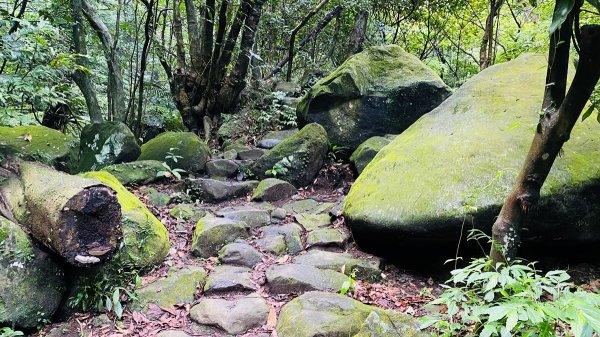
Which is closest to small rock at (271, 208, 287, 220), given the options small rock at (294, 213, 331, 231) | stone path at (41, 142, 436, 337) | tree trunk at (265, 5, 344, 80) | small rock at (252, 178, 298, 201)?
stone path at (41, 142, 436, 337)

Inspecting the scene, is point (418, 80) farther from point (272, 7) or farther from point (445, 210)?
point (272, 7)

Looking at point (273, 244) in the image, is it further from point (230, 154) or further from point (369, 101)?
point (369, 101)

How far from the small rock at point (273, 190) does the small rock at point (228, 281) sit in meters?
1.97

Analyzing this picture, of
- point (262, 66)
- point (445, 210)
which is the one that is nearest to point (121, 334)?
point (445, 210)

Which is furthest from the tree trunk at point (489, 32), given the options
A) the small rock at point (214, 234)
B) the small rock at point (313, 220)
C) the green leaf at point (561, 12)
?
the green leaf at point (561, 12)

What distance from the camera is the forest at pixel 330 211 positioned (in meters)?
2.23

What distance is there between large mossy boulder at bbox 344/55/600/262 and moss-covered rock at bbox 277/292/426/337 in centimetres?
94

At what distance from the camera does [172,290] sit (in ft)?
11.5

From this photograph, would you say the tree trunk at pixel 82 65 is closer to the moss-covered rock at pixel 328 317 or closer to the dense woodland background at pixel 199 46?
the dense woodland background at pixel 199 46

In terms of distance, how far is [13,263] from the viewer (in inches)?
124

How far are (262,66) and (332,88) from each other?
189 inches

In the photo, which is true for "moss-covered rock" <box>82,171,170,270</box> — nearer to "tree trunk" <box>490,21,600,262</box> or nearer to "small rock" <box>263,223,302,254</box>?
"small rock" <box>263,223,302,254</box>

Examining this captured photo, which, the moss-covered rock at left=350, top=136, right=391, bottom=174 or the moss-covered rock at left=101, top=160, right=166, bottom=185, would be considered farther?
the moss-covered rock at left=350, top=136, right=391, bottom=174

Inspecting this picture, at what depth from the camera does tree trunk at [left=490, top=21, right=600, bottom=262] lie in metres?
1.90
